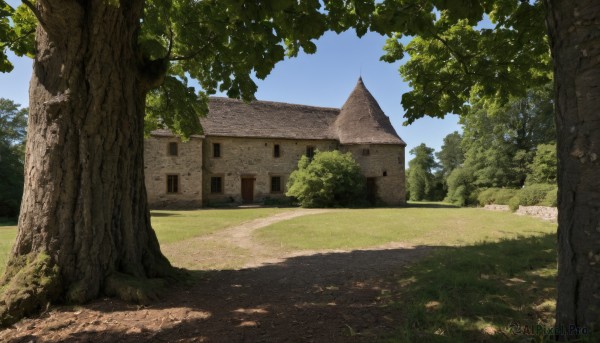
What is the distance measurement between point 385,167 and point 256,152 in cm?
1095

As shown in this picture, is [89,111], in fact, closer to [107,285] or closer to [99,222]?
[99,222]

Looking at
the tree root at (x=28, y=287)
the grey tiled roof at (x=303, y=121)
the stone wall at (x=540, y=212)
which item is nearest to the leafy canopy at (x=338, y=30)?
the tree root at (x=28, y=287)

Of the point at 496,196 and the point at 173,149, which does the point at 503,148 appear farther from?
the point at 173,149

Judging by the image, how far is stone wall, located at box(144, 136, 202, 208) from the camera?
2352 cm

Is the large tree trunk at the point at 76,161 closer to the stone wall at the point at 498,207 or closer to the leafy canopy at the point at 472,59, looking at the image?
the leafy canopy at the point at 472,59

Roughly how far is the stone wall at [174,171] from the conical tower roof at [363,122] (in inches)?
485

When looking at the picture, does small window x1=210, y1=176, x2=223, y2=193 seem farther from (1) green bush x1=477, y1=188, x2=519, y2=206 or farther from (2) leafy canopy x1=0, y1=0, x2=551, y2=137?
(1) green bush x1=477, y1=188, x2=519, y2=206

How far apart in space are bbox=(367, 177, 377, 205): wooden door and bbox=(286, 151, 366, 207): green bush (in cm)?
290

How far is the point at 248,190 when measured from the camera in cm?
2683

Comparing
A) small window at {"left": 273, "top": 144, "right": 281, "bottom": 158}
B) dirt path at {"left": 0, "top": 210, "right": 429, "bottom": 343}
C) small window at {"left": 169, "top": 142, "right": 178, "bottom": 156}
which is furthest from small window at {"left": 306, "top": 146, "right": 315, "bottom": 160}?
dirt path at {"left": 0, "top": 210, "right": 429, "bottom": 343}

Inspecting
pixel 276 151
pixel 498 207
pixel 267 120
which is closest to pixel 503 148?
pixel 498 207

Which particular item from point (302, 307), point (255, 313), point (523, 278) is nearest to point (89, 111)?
point (255, 313)

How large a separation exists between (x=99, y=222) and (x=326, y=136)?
2464 centimetres

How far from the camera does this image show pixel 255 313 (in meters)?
3.87
